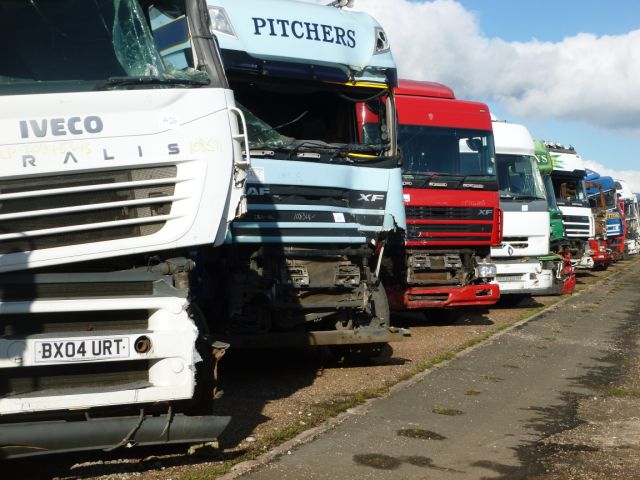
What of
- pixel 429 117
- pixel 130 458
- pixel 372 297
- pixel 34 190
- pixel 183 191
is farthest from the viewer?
pixel 429 117

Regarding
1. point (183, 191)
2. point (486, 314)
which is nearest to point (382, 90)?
point (183, 191)

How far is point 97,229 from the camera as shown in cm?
538

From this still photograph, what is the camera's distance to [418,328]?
46.4 ft

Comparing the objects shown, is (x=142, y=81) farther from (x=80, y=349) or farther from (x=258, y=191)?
(x=258, y=191)

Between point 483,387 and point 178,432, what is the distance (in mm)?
4485

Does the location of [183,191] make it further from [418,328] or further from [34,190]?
[418,328]

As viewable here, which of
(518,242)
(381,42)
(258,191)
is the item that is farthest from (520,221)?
(258,191)

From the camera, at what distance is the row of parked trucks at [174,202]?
202 inches

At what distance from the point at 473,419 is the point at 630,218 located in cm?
3328

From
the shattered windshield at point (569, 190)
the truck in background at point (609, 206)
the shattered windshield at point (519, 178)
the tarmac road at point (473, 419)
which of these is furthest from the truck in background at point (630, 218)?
the tarmac road at point (473, 419)

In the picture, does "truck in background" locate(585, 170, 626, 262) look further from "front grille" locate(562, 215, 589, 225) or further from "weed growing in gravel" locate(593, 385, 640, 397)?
"weed growing in gravel" locate(593, 385, 640, 397)

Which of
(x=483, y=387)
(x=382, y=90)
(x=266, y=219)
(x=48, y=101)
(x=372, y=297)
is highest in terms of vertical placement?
(x=382, y=90)

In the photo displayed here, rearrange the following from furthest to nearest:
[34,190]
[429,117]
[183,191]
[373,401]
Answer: [429,117] → [373,401] → [183,191] → [34,190]

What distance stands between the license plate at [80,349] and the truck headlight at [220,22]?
14.7ft
